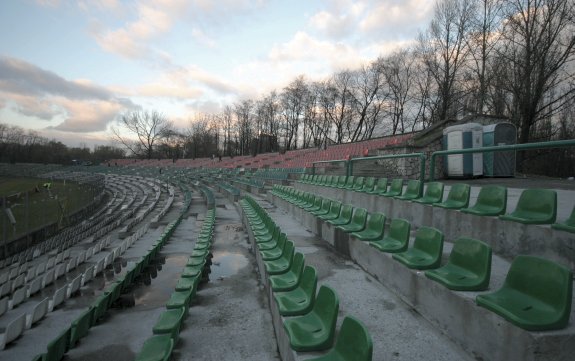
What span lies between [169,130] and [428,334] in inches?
3215

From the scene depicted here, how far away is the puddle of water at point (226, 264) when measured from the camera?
561 centimetres

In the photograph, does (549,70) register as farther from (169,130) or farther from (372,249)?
(169,130)

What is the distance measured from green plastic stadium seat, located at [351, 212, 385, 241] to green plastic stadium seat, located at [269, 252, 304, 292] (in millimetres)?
992

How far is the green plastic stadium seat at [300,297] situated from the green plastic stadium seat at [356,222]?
5.68ft

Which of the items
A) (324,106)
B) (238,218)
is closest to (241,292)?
(238,218)

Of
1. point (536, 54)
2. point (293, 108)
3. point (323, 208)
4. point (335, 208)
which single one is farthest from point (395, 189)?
point (293, 108)

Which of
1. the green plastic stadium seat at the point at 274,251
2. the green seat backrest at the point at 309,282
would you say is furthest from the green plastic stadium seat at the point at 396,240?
the green plastic stadium seat at the point at 274,251

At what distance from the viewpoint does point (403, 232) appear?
3742 mm

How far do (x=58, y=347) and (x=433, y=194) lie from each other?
4825 mm

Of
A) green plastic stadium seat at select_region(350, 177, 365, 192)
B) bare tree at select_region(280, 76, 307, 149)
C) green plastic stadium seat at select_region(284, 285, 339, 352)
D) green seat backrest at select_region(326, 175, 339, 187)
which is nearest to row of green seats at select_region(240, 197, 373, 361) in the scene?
green plastic stadium seat at select_region(284, 285, 339, 352)

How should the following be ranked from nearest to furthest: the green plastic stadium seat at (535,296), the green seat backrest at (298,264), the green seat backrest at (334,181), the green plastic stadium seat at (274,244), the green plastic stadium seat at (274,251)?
the green plastic stadium seat at (535,296), the green seat backrest at (298,264), the green plastic stadium seat at (274,251), the green plastic stadium seat at (274,244), the green seat backrest at (334,181)

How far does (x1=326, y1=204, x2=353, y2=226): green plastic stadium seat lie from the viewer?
543 cm

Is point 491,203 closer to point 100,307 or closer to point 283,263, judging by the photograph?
point 283,263

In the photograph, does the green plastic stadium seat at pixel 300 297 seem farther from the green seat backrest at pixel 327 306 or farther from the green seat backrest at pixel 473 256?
the green seat backrest at pixel 473 256
